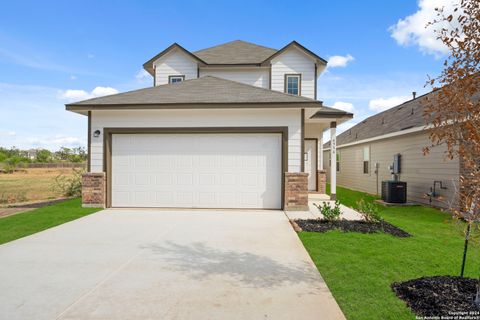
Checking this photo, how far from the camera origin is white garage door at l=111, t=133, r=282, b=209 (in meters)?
9.96

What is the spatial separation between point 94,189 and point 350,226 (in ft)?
27.0

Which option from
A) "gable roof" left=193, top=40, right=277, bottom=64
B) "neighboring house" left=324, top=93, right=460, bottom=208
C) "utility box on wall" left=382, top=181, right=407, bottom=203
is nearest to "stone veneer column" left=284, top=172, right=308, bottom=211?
"neighboring house" left=324, top=93, right=460, bottom=208

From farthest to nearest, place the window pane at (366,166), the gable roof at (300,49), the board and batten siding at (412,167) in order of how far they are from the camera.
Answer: the window pane at (366,166) → the gable roof at (300,49) → the board and batten siding at (412,167)

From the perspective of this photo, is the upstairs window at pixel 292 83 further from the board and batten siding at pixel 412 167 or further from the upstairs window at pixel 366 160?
the upstairs window at pixel 366 160

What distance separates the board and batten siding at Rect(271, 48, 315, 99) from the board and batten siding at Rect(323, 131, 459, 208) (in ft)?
16.6

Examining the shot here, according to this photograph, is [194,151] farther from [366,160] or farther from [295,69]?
[366,160]

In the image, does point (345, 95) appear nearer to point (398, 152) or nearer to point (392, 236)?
point (398, 152)

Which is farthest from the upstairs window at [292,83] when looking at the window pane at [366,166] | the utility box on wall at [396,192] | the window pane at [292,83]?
the window pane at [366,166]

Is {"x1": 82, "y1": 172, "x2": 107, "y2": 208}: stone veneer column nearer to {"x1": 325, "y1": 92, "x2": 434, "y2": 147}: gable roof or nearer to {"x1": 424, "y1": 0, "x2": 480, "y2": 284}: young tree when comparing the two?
{"x1": 424, "y1": 0, "x2": 480, "y2": 284}: young tree

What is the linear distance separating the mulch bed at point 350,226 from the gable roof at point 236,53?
974cm

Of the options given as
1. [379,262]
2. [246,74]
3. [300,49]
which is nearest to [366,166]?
[300,49]

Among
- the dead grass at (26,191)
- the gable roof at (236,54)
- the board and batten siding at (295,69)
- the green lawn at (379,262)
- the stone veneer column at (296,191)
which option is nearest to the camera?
the green lawn at (379,262)

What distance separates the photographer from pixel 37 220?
27.1 feet

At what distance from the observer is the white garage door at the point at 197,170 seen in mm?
9961
